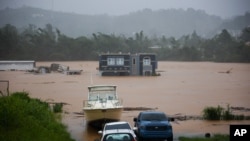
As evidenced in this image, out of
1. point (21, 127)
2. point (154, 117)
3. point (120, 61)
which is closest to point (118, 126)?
point (154, 117)

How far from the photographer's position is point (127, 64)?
2078 inches

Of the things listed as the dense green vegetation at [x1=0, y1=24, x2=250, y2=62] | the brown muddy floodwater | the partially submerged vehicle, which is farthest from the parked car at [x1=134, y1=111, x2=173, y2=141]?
the dense green vegetation at [x1=0, y1=24, x2=250, y2=62]

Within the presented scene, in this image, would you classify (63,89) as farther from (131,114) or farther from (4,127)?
(4,127)

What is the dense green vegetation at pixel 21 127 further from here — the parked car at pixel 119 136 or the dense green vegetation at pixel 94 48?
the dense green vegetation at pixel 94 48

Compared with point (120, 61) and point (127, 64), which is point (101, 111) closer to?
point (120, 61)

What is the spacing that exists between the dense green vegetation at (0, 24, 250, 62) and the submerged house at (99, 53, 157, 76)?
3641 cm

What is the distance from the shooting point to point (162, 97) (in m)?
34.5

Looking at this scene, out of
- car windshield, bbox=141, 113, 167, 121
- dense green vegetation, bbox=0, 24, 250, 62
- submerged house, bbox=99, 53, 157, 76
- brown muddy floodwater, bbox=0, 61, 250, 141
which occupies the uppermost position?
dense green vegetation, bbox=0, 24, 250, 62

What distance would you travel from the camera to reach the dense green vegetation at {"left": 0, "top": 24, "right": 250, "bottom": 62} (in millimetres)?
87562

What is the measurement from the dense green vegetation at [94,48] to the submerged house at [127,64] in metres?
36.4

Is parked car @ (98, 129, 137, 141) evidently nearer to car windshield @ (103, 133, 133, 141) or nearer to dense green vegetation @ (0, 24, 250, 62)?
car windshield @ (103, 133, 133, 141)

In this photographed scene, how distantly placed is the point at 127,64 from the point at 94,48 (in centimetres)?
4482

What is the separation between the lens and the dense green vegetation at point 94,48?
87562 millimetres

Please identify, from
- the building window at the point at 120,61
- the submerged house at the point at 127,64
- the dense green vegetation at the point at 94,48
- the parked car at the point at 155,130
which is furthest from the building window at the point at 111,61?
the parked car at the point at 155,130
